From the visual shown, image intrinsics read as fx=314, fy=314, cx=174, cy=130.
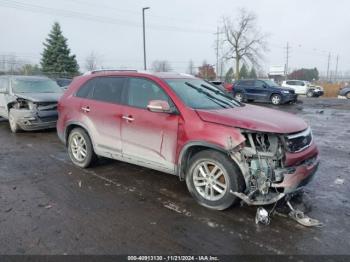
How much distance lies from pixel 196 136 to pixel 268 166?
99 centimetres

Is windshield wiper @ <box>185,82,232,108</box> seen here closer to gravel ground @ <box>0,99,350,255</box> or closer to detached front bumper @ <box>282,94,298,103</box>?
gravel ground @ <box>0,99,350,255</box>

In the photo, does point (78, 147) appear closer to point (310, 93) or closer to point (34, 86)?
point (34, 86)

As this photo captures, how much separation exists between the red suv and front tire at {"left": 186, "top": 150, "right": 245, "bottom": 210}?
0.01 metres

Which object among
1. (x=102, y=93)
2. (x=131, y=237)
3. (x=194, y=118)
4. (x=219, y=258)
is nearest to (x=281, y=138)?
(x=194, y=118)

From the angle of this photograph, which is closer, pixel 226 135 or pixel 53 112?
pixel 226 135

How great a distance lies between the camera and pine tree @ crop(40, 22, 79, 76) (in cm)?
4234

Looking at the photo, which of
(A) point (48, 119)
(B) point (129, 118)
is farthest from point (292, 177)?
(A) point (48, 119)

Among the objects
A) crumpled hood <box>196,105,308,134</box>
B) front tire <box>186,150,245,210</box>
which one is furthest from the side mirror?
front tire <box>186,150,245,210</box>

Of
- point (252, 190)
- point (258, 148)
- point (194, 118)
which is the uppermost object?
point (194, 118)

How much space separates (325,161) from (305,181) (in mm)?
3145

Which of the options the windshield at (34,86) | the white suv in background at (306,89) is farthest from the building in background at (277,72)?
the windshield at (34,86)

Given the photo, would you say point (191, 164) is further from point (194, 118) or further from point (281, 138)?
point (281, 138)

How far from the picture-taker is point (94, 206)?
4.29 m

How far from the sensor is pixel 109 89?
5.45 meters
